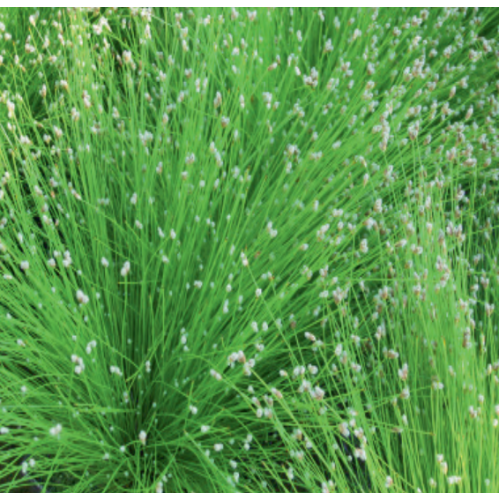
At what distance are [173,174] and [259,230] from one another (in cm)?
39

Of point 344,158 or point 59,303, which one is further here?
point 344,158

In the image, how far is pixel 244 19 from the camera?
253 cm

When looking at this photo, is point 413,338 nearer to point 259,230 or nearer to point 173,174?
point 259,230

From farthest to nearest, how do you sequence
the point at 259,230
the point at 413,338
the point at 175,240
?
the point at 259,230 → the point at 175,240 → the point at 413,338
